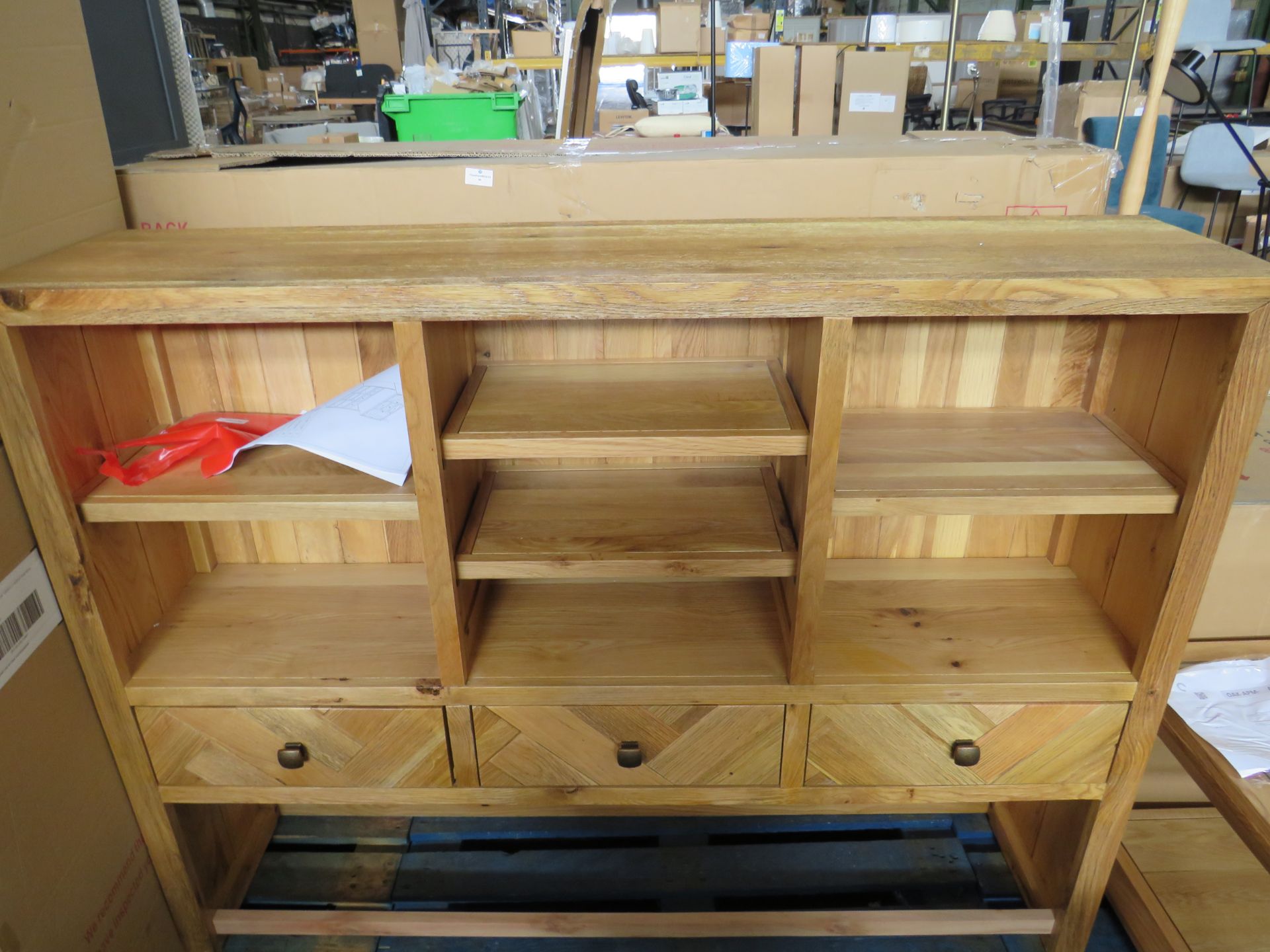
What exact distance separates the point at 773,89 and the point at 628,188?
2109 mm

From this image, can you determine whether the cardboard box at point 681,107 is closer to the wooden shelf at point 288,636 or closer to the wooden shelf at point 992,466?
the wooden shelf at point 992,466

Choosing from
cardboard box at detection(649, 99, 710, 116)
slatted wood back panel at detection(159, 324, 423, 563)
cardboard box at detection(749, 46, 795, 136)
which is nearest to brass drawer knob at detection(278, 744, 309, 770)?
slatted wood back panel at detection(159, 324, 423, 563)

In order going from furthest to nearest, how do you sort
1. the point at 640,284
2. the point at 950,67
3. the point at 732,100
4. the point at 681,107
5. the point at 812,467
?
1. the point at 732,100
2. the point at 681,107
3. the point at 950,67
4. the point at 812,467
5. the point at 640,284

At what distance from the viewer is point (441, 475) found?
1041mm

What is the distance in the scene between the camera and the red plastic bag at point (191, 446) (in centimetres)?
115

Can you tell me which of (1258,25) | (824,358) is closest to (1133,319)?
(824,358)

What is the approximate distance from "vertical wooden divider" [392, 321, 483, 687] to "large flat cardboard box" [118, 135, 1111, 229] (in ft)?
0.69

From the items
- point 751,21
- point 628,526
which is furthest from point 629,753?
point 751,21

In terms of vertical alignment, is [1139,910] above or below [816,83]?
below

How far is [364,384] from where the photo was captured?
4.21ft

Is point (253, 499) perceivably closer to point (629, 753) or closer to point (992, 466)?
point (629, 753)

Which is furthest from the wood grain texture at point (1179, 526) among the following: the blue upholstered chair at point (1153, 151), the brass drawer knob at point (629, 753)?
the blue upholstered chair at point (1153, 151)

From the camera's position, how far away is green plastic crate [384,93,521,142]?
7.90ft

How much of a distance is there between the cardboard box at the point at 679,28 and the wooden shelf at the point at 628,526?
4654 mm
